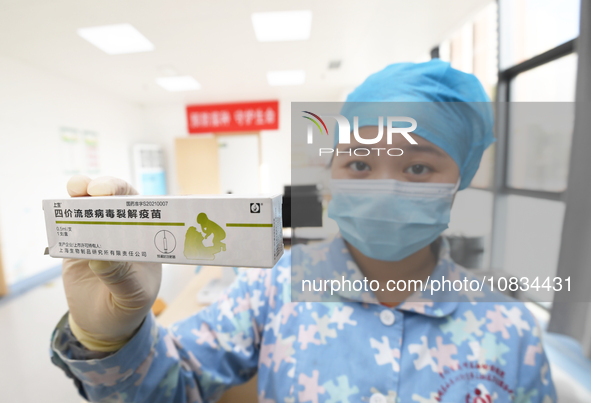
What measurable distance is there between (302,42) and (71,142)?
168 cm

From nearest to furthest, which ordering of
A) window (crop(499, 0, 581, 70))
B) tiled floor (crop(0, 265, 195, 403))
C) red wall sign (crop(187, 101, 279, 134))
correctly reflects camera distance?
window (crop(499, 0, 581, 70)), tiled floor (crop(0, 265, 195, 403)), red wall sign (crop(187, 101, 279, 134))

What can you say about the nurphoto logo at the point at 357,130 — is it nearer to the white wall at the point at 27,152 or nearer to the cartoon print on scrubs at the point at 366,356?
the cartoon print on scrubs at the point at 366,356

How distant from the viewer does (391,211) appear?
0.31m

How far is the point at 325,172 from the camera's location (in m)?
0.32

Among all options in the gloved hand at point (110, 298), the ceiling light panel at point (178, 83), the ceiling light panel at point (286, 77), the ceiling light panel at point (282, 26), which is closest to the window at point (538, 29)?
the gloved hand at point (110, 298)

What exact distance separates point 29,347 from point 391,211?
1268mm

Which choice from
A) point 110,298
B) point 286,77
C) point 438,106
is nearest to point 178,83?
point 286,77

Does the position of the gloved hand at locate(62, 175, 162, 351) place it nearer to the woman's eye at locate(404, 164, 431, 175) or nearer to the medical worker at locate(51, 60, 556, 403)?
the medical worker at locate(51, 60, 556, 403)

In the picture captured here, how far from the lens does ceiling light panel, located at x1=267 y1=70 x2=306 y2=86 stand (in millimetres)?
2188

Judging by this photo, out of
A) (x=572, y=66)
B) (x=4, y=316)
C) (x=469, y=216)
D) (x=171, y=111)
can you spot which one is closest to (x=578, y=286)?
(x=469, y=216)

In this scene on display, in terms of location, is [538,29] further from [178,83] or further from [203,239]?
[178,83]

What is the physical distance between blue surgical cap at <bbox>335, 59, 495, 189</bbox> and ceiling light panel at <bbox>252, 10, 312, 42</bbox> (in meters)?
1.30

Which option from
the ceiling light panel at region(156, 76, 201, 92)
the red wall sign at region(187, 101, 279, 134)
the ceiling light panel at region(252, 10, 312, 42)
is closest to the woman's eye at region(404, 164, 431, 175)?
the ceiling light panel at region(252, 10, 312, 42)

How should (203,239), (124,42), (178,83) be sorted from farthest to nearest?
(178,83) → (124,42) → (203,239)
